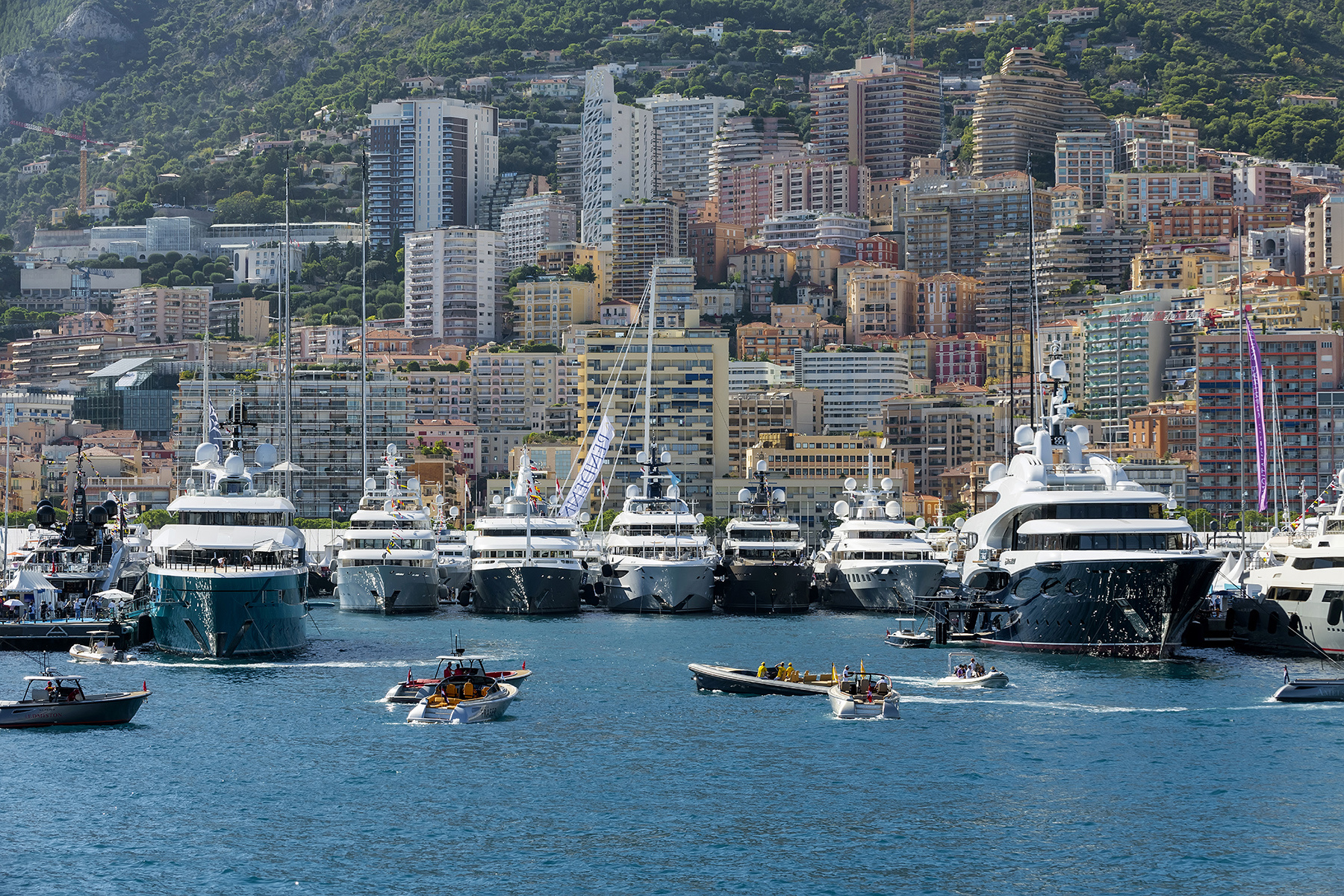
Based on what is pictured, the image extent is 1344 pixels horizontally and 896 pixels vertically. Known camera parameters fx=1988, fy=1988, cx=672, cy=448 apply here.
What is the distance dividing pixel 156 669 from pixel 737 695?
2234cm

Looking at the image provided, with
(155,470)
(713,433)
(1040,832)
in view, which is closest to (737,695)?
(1040,832)

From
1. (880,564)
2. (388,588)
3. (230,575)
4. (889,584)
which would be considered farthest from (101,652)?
(889,584)

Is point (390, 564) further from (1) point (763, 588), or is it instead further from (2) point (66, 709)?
(2) point (66, 709)

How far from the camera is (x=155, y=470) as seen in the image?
615 ft

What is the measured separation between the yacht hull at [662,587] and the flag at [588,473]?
4860mm

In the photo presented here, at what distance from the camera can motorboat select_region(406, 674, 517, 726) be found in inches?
2486

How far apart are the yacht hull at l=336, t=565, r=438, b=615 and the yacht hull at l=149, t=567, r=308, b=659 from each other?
28.9 m

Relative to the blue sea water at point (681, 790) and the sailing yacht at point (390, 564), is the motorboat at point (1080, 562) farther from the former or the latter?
the sailing yacht at point (390, 564)

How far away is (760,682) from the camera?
6838 cm

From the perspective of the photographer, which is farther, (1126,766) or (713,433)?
(713,433)

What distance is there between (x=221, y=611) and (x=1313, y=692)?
39936 mm

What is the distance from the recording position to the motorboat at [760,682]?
222 ft

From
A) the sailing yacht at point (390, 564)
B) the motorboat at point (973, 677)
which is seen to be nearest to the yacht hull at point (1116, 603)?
the motorboat at point (973, 677)

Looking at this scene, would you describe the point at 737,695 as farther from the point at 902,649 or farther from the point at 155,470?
the point at 155,470
